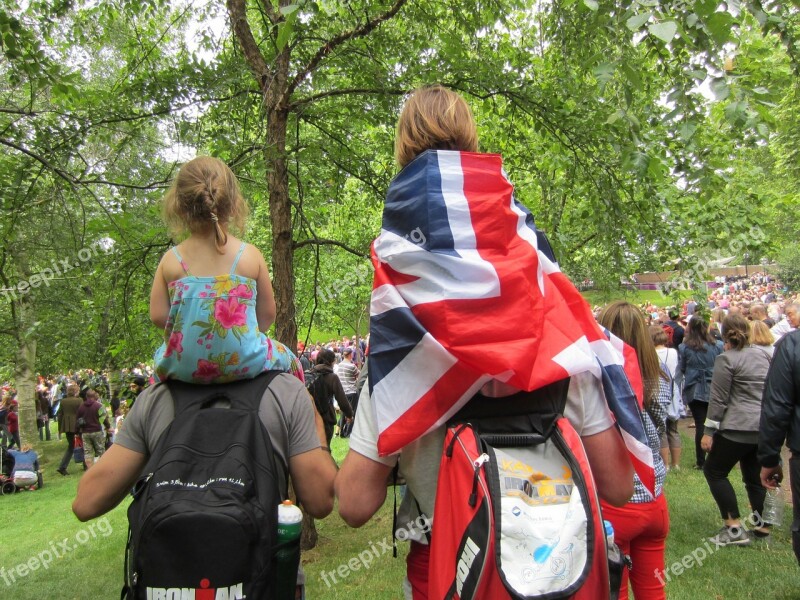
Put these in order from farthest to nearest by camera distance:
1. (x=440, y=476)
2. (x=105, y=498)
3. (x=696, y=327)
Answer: (x=696, y=327) < (x=105, y=498) < (x=440, y=476)

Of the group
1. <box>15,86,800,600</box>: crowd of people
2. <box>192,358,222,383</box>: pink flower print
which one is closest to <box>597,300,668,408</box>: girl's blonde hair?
<box>15,86,800,600</box>: crowd of people

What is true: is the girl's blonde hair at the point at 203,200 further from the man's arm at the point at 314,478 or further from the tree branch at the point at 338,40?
the tree branch at the point at 338,40

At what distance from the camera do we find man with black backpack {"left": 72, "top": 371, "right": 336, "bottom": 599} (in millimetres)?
1529

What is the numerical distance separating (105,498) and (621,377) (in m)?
1.56

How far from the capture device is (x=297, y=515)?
1.64m

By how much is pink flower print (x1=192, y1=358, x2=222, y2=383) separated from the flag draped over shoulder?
56 centimetres

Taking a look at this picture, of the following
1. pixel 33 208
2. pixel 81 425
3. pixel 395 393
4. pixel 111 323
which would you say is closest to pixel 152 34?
pixel 33 208

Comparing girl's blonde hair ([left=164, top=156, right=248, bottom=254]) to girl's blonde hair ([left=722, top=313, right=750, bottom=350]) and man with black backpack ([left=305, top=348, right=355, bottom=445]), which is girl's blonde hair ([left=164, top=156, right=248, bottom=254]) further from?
man with black backpack ([left=305, top=348, right=355, bottom=445])

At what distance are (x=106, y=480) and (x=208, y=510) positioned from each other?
476 mm

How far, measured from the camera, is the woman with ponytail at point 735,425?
195 inches

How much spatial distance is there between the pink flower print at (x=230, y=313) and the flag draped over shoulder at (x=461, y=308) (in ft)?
1.73

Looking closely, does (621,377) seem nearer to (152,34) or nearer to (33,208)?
(33,208)

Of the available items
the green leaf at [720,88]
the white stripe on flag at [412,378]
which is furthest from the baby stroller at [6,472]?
the green leaf at [720,88]

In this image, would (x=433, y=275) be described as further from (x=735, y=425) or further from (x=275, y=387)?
(x=735, y=425)
